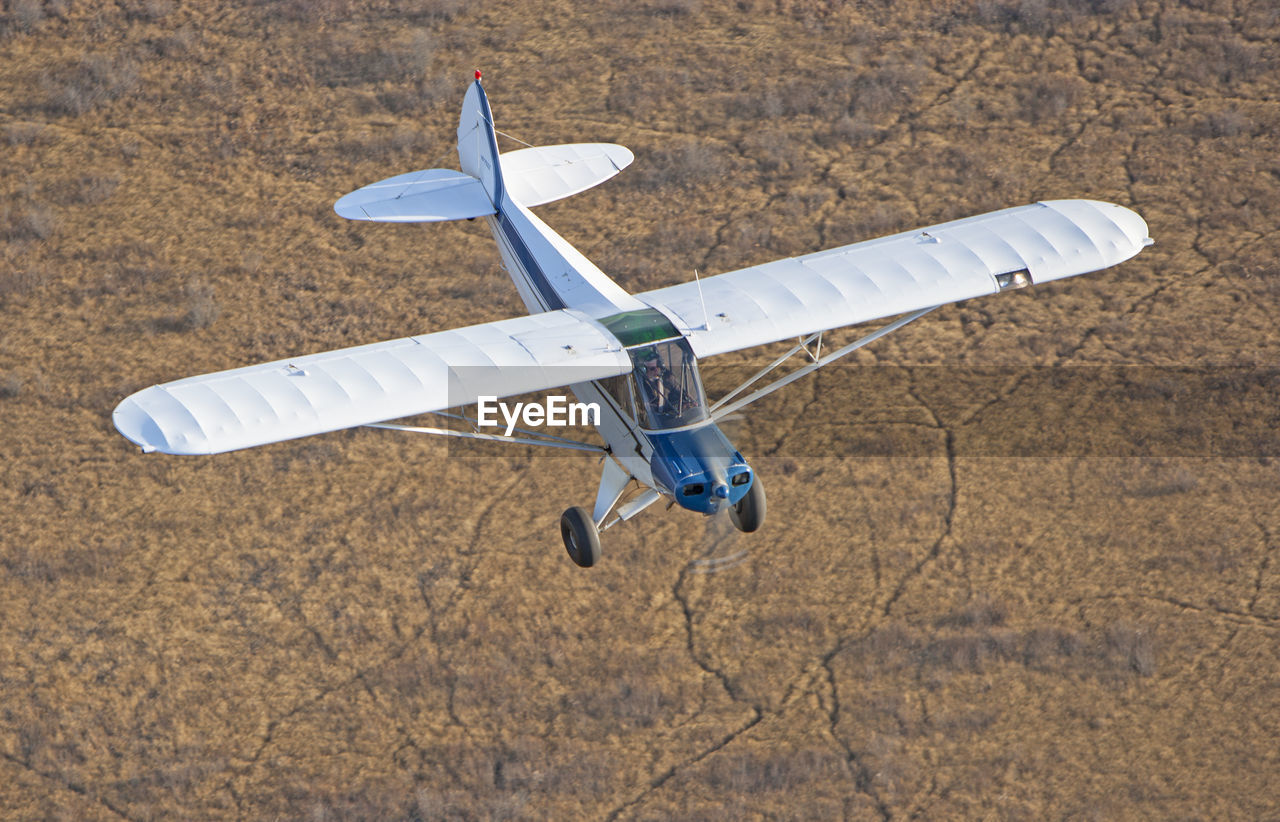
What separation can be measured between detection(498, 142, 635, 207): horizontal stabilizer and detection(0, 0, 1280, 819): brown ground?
3950mm

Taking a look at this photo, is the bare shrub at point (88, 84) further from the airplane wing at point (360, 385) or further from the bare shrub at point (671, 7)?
the airplane wing at point (360, 385)

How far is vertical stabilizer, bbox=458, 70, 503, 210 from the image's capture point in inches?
964

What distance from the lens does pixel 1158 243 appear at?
29.9 metres

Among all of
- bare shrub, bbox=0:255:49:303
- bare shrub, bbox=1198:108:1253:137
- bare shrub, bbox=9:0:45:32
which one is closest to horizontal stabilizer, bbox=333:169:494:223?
bare shrub, bbox=0:255:49:303

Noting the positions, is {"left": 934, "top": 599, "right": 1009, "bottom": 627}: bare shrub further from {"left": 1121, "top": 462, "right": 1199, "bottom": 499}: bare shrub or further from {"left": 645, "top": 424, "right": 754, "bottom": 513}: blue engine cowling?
{"left": 645, "top": 424, "right": 754, "bottom": 513}: blue engine cowling

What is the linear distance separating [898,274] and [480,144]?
756 centimetres

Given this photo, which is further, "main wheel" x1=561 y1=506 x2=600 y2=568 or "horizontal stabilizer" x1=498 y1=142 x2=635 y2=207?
"horizontal stabilizer" x1=498 y1=142 x2=635 y2=207

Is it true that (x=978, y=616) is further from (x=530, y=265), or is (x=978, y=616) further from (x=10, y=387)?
(x=10, y=387)

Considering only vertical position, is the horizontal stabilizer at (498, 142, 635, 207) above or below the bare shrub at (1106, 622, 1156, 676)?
above

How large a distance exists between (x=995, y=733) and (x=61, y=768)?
13.3m

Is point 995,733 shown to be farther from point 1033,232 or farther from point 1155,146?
point 1155,146

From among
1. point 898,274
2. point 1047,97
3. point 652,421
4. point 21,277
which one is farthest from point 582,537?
point 1047,97

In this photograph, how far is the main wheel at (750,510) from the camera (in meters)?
19.7

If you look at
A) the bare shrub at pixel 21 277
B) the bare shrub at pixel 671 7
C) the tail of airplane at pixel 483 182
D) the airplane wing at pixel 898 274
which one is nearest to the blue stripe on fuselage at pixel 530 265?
the tail of airplane at pixel 483 182
